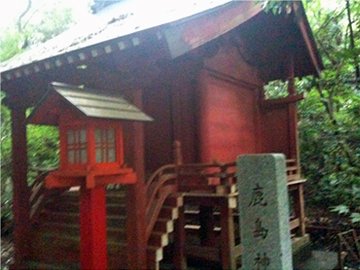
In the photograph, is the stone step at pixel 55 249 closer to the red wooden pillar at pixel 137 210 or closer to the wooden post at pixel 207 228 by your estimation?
the red wooden pillar at pixel 137 210

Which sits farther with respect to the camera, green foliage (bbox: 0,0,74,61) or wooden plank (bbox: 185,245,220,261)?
green foliage (bbox: 0,0,74,61)

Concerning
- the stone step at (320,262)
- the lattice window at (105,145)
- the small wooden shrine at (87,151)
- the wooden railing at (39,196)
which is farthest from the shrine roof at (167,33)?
the stone step at (320,262)

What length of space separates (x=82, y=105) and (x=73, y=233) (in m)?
2.94

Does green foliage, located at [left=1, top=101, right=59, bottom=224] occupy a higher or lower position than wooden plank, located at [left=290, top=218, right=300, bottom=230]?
higher

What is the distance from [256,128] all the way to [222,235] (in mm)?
2872

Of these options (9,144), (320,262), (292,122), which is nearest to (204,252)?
(320,262)

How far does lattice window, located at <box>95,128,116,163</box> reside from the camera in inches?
143

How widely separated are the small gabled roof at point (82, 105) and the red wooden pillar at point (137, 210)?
1.26 feet

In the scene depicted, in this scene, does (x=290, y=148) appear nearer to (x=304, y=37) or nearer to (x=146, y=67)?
(x=304, y=37)

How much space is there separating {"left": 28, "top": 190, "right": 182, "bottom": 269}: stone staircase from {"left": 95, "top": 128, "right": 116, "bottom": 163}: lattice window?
4.37 ft

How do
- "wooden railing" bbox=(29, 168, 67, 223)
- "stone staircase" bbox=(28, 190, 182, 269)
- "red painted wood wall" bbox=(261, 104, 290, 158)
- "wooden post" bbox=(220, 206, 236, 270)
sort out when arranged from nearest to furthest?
"stone staircase" bbox=(28, 190, 182, 269) → "wooden post" bbox=(220, 206, 236, 270) → "wooden railing" bbox=(29, 168, 67, 223) → "red painted wood wall" bbox=(261, 104, 290, 158)

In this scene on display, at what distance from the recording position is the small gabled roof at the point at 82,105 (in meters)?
3.34

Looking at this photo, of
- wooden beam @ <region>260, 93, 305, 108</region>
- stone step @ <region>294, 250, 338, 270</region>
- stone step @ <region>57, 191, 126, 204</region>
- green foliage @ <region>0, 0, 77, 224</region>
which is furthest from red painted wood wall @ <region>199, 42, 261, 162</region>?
green foliage @ <region>0, 0, 77, 224</region>

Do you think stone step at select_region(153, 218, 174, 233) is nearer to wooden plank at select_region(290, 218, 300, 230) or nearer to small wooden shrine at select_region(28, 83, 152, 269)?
small wooden shrine at select_region(28, 83, 152, 269)
